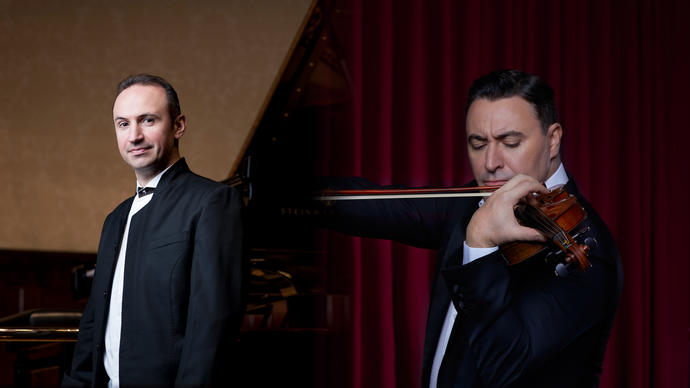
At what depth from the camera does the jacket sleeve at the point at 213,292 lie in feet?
3.37

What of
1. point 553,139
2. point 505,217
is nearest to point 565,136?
point 553,139

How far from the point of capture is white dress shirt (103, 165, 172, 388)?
111 cm

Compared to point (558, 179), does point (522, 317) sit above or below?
below

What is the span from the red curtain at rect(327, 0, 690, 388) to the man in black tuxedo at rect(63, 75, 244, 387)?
2.74ft

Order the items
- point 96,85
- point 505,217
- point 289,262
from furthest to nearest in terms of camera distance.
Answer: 1. point 96,85
2. point 289,262
3. point 505,217

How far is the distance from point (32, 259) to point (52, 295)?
0.22 meters

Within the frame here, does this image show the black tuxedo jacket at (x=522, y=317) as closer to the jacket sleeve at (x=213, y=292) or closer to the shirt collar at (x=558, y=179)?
the shirt collar at (x=558, y=179)

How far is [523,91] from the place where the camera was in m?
1.44

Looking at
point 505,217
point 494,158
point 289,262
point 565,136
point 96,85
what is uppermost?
point 96,85

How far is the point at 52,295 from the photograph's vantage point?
3123 millimetres

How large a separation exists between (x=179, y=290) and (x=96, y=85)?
2369mm

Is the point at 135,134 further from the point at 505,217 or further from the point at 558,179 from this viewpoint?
the point at 558,179

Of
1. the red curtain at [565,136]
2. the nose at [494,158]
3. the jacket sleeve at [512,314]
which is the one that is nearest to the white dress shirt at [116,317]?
the jacket sleeve at [512,314]

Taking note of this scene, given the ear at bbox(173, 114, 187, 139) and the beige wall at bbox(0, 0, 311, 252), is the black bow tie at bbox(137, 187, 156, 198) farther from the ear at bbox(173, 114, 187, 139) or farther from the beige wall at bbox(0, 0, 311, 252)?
the beige wall at bbox(0, 0, 311, 252)
